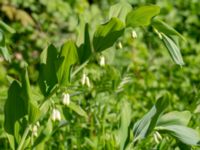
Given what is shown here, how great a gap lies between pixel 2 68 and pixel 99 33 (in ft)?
10.4

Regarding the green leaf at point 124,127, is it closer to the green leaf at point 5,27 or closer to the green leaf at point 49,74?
the green leaf at point 49,74

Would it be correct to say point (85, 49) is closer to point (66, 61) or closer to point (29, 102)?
point (66, 61)

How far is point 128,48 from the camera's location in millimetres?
4996

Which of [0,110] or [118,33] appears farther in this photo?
[0,110]

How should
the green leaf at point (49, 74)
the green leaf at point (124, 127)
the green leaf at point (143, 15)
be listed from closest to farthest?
the green leaf at point (143, 15) < the green leaf at point (49, 74) < the green leaf at point (124, 127)

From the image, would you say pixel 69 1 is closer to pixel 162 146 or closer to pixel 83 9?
pixel 83 9

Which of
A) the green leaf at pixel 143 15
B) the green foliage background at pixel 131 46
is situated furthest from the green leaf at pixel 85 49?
the green foliage background at pixel 131 46

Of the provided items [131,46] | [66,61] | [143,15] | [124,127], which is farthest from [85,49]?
[131,46]

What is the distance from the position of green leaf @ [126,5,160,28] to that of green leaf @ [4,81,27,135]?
15.2 inches

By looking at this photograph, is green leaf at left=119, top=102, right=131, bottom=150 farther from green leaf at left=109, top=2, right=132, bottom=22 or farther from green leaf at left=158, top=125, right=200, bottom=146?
green leaf at left=109, top=2, right=132, bottom=22

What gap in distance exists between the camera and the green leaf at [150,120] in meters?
1.67

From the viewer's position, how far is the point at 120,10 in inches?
63.0

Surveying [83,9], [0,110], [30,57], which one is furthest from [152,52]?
[0,110]

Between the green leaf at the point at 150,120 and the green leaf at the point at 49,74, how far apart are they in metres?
0.28
